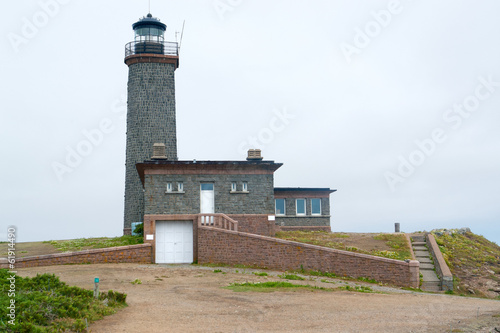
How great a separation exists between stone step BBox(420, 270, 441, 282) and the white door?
37.0 feet

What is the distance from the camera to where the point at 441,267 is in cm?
2300

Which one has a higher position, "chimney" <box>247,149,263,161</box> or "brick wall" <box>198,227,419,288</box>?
"chimney" <box>247,149,263,161</box>

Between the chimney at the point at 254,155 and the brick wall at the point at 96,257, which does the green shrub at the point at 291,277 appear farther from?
the chimney at the point at 254,155

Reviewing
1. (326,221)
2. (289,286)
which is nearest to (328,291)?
(289,286)

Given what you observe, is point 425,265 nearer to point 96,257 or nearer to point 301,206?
point 301,206

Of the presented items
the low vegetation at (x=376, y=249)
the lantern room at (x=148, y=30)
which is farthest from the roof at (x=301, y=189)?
the lantern room at (x=148, y=30)

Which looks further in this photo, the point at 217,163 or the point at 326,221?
the point at 326,221

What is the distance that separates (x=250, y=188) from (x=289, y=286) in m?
10.8

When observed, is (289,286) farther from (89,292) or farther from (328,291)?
(89,292)

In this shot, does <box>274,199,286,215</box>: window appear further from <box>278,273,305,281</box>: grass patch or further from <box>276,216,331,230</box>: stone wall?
<box>278,273,305,281</box>: grass patch

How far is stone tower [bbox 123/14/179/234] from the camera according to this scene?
3712 cm

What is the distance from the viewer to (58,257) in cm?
2459

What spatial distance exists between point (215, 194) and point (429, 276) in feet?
38.6

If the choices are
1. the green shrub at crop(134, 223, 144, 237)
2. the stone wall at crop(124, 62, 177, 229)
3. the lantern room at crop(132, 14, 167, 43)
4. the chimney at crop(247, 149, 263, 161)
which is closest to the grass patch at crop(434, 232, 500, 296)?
the chimney at crop(247, 149, 263, 161)
